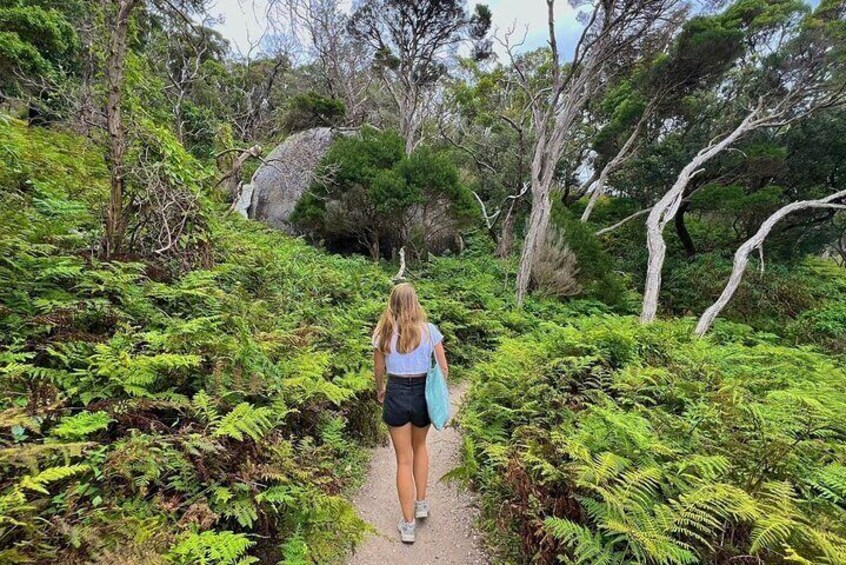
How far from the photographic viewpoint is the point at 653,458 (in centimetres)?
287

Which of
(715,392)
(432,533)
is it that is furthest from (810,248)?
(432,533)

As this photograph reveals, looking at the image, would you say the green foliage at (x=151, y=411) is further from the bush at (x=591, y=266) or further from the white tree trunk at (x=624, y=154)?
the white tree trunk at (x=624, y=154)

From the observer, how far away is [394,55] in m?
18.5

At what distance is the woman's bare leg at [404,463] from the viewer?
3094 mm

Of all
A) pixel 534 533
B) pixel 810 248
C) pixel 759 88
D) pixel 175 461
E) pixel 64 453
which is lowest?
pixel 534 533

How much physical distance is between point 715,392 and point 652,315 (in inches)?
245

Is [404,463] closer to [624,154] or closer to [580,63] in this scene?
[580,63]

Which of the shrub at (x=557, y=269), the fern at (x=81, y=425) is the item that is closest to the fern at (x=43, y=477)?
the fern at (x=81, y=425)

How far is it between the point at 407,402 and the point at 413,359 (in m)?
0.34

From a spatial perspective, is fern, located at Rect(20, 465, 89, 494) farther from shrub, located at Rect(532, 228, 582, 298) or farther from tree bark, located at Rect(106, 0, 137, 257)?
shrub, located at Rect(532, 228, 582, 298)

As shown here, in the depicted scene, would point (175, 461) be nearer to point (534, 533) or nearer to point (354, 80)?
point (534, 533)

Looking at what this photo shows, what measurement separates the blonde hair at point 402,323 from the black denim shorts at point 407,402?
255 mm

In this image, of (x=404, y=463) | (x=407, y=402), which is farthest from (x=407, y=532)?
(x=407, y=402)

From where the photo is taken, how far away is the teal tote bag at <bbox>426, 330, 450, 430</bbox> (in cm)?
300
